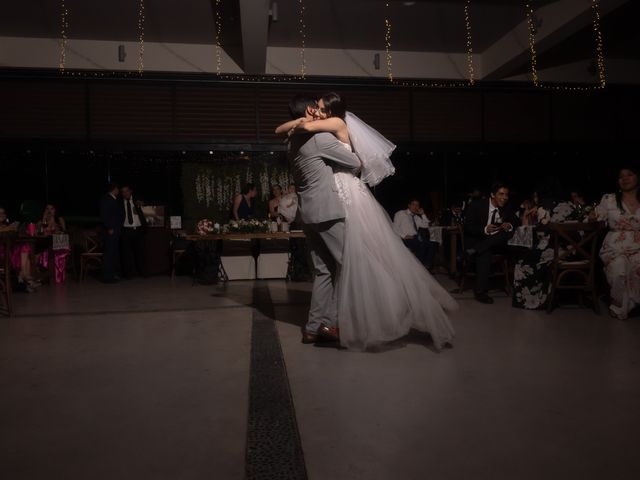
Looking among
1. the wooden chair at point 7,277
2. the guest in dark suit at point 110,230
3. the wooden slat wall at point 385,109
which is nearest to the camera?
the wooden chair at point 7,277

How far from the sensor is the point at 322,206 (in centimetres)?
338

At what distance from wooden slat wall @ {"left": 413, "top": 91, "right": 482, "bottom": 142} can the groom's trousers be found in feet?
19.2

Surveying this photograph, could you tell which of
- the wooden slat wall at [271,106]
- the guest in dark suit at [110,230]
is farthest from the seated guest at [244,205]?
the guest in dark suit at [110,230]

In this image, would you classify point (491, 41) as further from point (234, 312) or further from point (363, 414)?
point (363, 414)

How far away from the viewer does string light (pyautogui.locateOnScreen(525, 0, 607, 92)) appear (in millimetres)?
6476

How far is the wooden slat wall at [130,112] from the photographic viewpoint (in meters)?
8.24

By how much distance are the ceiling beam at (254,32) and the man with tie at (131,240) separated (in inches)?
109

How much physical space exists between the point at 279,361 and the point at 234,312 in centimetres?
180

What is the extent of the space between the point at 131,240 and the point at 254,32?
11.9 ft

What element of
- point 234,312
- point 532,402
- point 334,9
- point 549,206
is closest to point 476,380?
point 532,402

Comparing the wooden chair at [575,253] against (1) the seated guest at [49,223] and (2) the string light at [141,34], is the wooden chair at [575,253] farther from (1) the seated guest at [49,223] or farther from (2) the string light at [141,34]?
(1) the seated guest at [49,223]

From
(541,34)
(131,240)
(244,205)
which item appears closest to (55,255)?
(131,240)

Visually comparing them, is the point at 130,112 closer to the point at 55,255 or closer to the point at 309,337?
the point at 55,255

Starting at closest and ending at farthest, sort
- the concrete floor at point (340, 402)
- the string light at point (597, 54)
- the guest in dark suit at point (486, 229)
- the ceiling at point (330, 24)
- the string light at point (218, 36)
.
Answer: the concrete floor at point (340, 402) < the guest in dark suit at point (486, 229) < the string light at point (597, 54) < the string light at point (218, 36) < the ceiling at point (330, 24)
